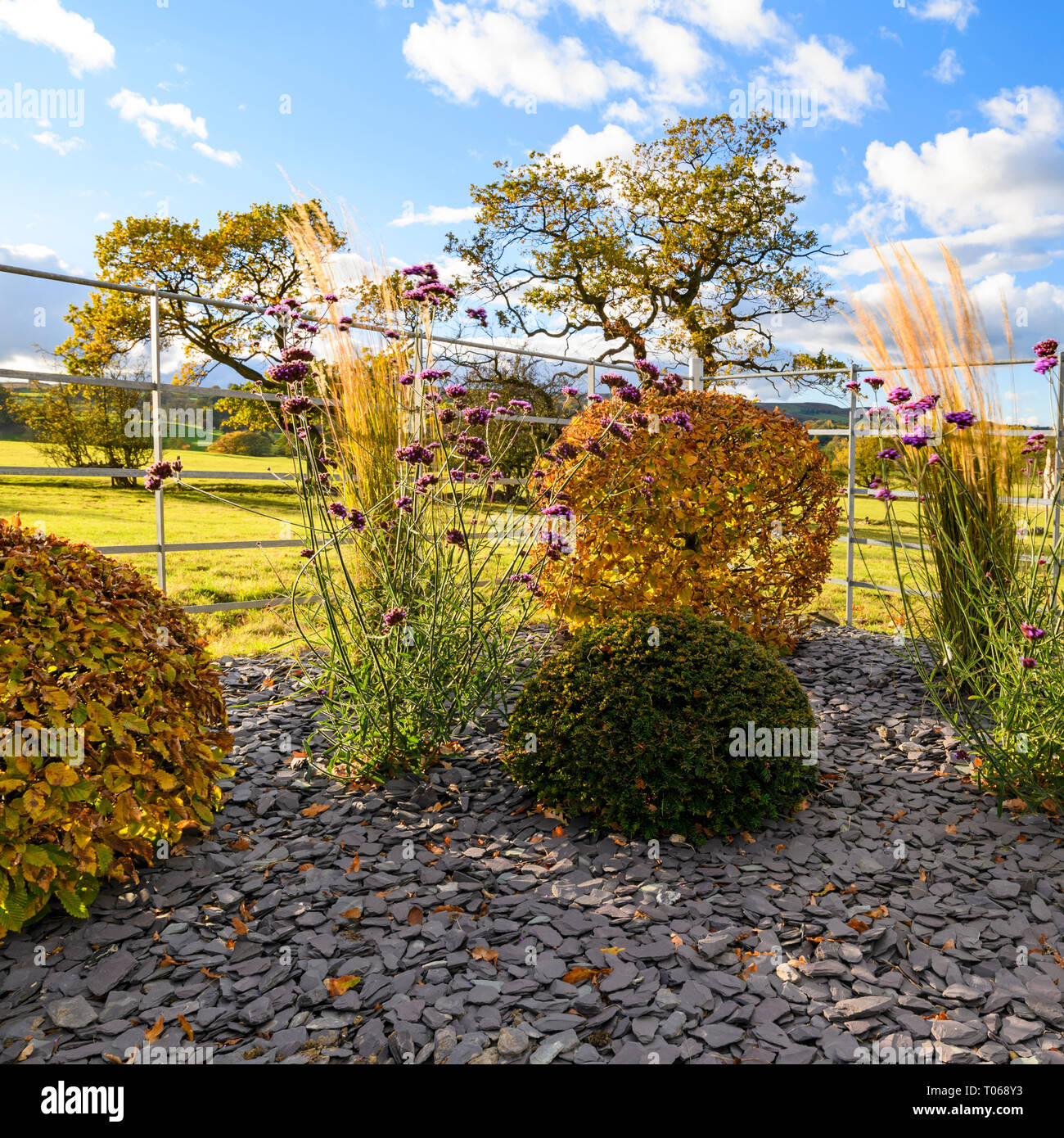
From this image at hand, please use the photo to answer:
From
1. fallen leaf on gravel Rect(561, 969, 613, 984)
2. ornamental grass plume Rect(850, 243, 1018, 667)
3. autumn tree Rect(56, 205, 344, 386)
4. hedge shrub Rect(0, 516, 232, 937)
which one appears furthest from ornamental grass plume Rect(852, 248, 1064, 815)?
autumn tree Rect(56, 205, 344, 386)

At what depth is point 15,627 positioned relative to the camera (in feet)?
7.46

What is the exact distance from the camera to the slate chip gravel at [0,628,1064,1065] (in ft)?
6.17

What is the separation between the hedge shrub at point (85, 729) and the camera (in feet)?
6.98

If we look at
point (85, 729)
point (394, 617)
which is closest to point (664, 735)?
point (394, 617)

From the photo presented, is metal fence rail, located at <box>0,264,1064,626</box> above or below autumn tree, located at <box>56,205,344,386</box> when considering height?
below

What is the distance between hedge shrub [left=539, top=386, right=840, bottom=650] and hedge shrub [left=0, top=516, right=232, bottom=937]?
77.7 inches

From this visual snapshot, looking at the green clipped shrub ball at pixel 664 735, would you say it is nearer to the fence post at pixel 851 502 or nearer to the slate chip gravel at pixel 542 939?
the slate chip gravel at pixel 542 939

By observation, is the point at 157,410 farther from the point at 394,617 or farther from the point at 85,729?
the point at 85,729

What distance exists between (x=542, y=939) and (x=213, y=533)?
11.6 metres

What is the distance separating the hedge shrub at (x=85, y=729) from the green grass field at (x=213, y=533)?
9.82 ft

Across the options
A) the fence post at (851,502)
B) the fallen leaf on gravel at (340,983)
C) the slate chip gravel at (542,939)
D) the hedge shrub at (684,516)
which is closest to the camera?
the slate chip gravel at (542,939)

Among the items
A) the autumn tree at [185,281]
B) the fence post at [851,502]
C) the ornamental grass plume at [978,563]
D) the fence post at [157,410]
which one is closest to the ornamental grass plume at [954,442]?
the ornamental grass plume at [978,563]

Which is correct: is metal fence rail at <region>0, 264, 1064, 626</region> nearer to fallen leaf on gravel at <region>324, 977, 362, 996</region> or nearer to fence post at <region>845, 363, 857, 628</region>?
fence post at <region>845, 363, 857, 628</region>

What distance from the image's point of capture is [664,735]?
8.94 ft
